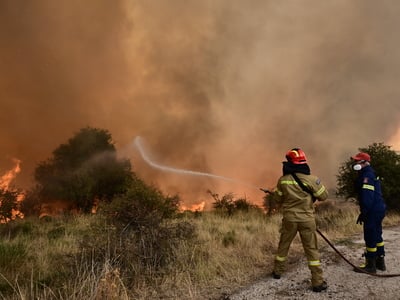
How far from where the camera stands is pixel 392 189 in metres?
19.5

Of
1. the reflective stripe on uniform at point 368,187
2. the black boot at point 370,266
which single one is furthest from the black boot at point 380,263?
the reflective stripe on uniform at point 368,187

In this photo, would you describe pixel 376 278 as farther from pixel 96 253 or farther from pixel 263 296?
pixel 96 253

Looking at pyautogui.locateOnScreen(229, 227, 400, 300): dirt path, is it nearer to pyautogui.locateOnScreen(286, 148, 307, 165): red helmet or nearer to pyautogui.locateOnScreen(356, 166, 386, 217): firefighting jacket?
pyautogui.locateOnScreen(356, 166, 386, 217): firefighting jacket

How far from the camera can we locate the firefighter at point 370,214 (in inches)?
256

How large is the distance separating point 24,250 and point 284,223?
5796 mm

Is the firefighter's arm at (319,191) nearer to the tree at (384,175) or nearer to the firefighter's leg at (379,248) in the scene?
the firefighter's leg at (379,248)

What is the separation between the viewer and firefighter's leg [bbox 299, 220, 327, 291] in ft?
18.5

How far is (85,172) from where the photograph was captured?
2316 cm

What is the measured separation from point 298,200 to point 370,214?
1583mm

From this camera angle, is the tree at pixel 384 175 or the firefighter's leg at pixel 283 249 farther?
the tree at pixel 384 175

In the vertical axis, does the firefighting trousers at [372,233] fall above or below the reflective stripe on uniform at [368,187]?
below

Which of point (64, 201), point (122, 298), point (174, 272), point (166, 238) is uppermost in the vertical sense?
point (64, 201)

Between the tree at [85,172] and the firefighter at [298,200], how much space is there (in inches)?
665

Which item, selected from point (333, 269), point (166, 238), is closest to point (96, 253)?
point (166, 238)
